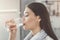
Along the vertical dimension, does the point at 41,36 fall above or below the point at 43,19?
below

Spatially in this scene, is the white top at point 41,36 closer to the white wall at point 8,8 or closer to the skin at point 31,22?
the skin at point 31,22

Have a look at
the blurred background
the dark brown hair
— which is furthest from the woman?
the blurred background

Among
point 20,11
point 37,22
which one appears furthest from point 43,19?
point 20,11

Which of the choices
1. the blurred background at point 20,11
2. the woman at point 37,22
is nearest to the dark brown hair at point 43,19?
the woman at point 37,22

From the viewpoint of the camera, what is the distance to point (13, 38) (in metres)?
1.33

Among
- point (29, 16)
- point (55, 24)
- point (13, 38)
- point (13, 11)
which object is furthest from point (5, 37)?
point (29, 16)

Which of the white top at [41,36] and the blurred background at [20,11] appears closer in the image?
the white top at [41,36]

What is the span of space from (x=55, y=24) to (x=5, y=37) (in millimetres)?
733

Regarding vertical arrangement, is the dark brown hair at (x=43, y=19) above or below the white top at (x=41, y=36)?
above

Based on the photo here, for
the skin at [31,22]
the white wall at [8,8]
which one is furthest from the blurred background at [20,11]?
the skin at [31,22]

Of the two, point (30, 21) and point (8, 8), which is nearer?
point (30, 21)

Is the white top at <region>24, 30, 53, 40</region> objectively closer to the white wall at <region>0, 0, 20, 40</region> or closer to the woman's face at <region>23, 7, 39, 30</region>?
the woman's face at <region>23, 7, 39, 30</region>

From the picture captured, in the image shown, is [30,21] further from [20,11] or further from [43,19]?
[20,11]

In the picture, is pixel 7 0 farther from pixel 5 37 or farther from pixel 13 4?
pixel 5 37
